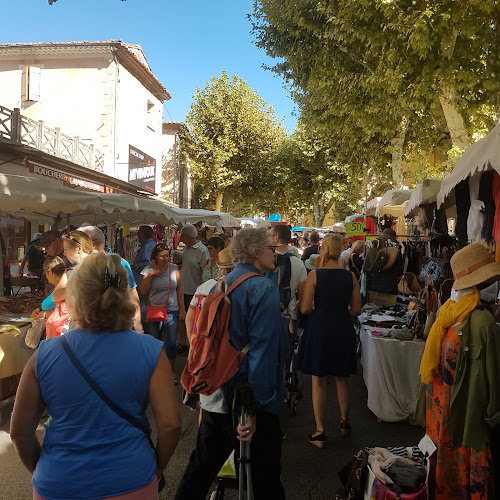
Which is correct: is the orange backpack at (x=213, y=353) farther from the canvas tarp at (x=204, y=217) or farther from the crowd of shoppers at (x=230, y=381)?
the canvas tarp at (x=204, y=217)

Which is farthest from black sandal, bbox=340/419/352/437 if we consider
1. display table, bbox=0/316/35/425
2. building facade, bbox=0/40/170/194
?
building facade, bbox=0/40/170/194

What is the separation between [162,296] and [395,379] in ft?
8.69

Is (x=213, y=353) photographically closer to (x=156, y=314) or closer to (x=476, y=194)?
(x=156, y=314)

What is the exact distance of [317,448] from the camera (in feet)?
12.9

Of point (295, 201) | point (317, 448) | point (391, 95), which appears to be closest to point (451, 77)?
point (391, 95)

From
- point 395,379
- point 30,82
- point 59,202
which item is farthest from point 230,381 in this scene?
point 30,82

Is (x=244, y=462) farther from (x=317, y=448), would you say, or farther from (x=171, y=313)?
(x=171, y=313)

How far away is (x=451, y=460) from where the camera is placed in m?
2.67

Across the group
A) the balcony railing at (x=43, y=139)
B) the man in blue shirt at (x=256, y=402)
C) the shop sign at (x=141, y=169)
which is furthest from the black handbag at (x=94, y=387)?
the shop sign at (x=141, y=169)

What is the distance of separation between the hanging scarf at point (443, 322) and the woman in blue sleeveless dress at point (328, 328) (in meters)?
1.15

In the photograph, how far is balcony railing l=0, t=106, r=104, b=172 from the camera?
12.4 metres

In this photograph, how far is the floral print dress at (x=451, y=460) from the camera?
255cm

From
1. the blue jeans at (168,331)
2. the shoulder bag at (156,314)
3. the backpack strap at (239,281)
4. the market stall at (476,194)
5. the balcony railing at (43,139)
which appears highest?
the balcony railing at (43,139)

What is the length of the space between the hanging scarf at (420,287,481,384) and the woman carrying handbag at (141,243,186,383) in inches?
123
